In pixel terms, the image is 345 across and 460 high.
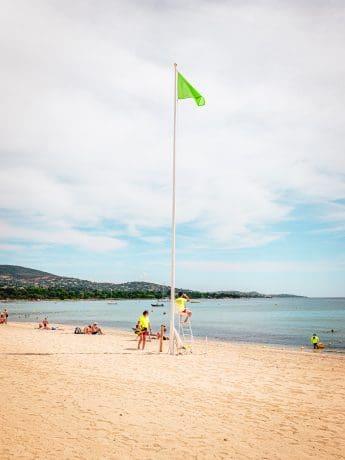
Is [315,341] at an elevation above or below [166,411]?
below

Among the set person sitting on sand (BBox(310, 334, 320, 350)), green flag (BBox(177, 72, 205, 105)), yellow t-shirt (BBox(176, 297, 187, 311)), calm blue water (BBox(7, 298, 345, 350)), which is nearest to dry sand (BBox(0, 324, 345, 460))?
yellow t-shirt (BBox(176, 297, 187, 311))

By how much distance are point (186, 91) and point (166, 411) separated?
13.1 m

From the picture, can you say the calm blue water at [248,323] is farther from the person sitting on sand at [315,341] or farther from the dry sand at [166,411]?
the dry sand at [166,411]

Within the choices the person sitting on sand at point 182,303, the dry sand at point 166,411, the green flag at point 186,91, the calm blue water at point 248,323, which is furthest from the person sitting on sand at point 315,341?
the green flag at point 186,91

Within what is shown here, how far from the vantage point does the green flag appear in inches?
636

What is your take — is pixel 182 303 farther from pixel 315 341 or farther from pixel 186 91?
pixel 315 341

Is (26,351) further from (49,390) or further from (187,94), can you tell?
(187,94)

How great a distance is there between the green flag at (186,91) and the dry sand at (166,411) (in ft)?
35.6

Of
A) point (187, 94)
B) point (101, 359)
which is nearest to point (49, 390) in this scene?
point (101, 359)

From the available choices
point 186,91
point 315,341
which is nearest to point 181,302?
point 186,91

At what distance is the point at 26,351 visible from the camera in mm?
16438

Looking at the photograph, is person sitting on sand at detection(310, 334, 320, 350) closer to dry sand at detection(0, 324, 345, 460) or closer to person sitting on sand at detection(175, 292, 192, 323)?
A: dry sand at detection(0, 324, 345, 460)

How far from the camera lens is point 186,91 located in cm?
1644

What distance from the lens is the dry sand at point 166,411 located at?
19.6 ft
